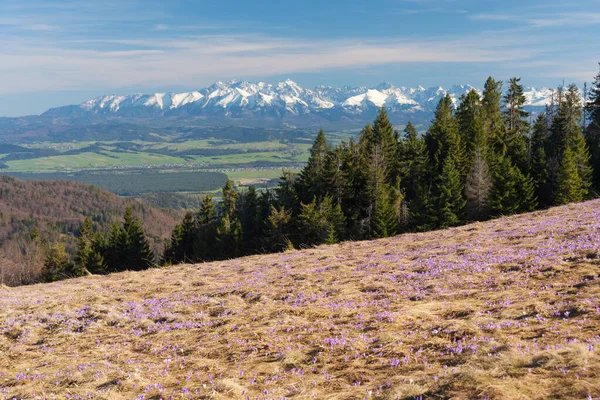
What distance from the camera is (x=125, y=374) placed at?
8.92 m

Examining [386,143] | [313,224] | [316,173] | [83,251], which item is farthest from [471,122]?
[83,251]

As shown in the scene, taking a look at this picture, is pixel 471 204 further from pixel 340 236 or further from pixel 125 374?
pixel 125 374

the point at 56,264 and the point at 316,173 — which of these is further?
the point at 56,264

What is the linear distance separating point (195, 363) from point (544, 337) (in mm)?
8109

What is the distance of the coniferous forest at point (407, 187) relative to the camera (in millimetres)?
57938

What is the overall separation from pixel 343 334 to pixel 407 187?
221ft

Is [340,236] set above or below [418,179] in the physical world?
below

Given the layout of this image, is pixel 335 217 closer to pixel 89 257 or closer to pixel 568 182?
pixel 568 182

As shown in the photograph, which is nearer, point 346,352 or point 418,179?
point 346,352

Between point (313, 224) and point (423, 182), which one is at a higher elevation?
point (423, 182)

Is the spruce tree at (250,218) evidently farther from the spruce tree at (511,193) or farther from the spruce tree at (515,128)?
the spruce tree at (515,128)

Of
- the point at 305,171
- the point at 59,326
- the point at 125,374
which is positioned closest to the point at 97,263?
the point at 305,171

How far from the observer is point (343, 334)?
10.4 meters

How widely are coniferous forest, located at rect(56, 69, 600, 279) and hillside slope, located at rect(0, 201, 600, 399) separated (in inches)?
1370
